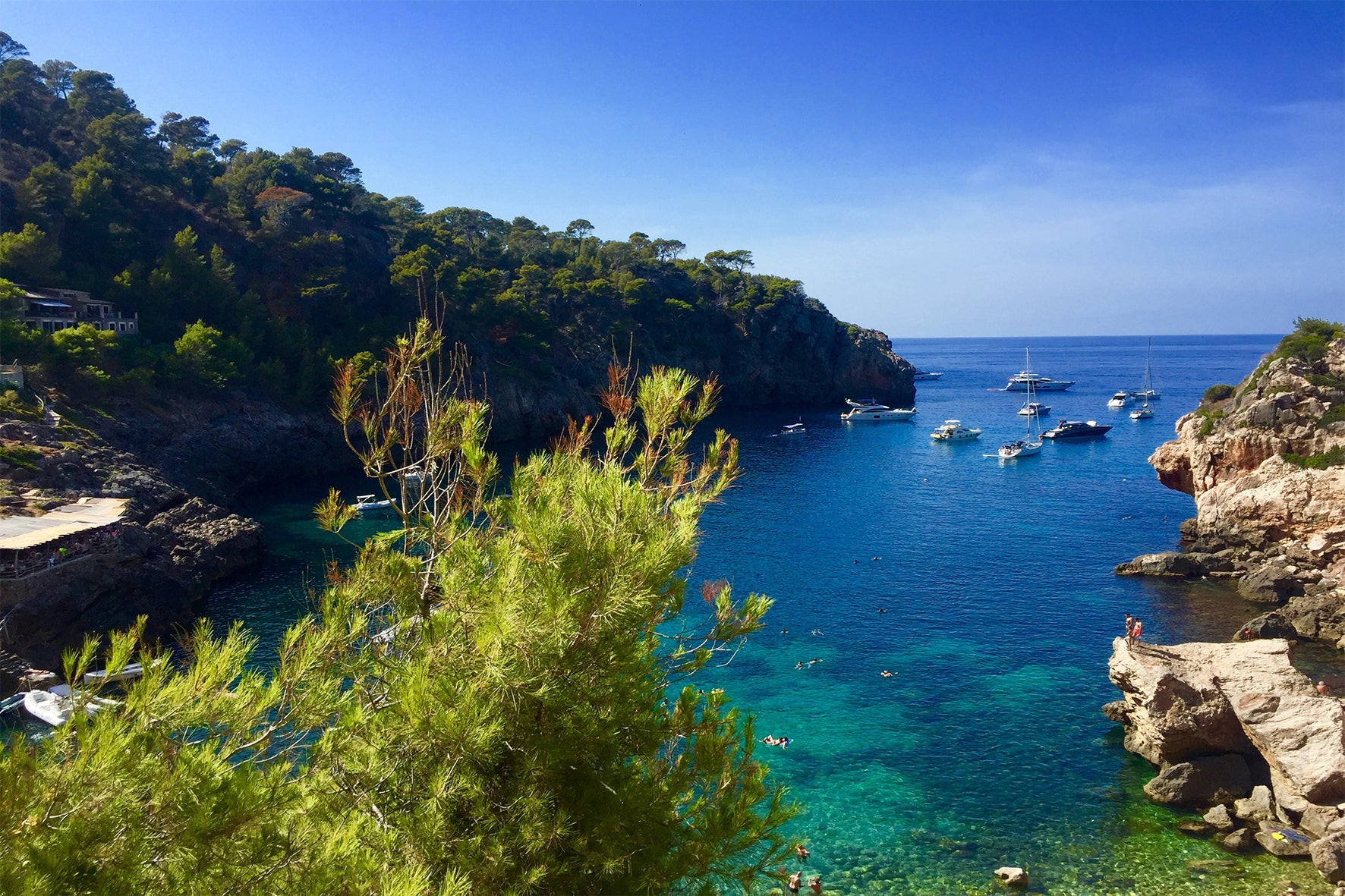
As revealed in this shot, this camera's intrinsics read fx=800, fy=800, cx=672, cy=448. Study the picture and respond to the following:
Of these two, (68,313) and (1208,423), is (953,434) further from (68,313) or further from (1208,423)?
Answer: (68,313)

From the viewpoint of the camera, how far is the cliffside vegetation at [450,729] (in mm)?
4453

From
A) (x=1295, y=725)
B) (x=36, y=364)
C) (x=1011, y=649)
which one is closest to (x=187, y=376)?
(x=36, y=364)

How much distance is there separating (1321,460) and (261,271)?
56.9m

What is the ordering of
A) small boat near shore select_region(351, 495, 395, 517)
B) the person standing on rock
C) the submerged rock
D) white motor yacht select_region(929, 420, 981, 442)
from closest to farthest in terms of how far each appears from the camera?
the submerged rock
the person standing on rock
small boat near shore select_region(351, 495, 395, 517)
white motor yacht select_region(929, 420, 981, 442)

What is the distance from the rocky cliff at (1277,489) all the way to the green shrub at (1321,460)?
1.3 inches

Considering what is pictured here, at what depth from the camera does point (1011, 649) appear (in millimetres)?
23422

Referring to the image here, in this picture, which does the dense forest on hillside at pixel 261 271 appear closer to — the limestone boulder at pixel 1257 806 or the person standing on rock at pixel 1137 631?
the person standing on rock at pixel 1137 631

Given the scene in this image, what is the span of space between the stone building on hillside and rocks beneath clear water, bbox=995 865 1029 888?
41956 millimetres

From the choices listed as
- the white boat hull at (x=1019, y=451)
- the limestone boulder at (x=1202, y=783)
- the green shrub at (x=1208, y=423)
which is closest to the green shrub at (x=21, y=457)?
the limestone boulder at (x=1202, y=783)

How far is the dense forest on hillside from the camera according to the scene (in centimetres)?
4231

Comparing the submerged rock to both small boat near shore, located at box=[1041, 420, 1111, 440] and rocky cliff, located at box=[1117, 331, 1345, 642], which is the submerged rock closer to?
rocky cliff, located at box=[1117, 331, 1345, 642]

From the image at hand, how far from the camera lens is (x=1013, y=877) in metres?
13.6

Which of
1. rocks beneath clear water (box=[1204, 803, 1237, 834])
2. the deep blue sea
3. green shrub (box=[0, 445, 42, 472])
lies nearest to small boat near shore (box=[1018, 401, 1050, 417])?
the deep blue sea

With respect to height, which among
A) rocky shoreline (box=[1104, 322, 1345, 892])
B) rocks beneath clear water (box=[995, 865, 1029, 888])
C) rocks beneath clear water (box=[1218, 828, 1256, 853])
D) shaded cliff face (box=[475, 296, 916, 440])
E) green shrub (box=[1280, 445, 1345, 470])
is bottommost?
rocks beneath clear water (box=[995, 865, 1029, 888])
